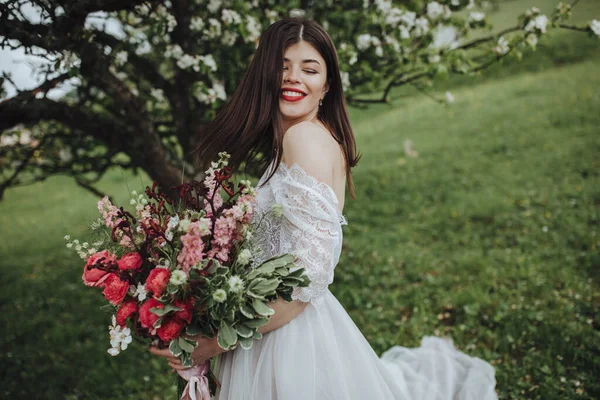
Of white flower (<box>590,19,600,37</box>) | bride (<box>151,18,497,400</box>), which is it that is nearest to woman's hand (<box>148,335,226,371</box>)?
bride (<box>151,18,497,400</box>)

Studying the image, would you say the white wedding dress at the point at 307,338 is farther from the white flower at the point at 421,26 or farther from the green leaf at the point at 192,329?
the white flower at the point at 421,26

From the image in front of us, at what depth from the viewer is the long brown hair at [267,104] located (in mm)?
2225

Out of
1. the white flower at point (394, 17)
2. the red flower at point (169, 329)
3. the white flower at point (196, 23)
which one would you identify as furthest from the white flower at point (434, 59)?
the red flower at point (169, 329)

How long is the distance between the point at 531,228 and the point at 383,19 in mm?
3555

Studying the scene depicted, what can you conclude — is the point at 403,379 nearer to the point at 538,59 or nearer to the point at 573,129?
the point at 573,129

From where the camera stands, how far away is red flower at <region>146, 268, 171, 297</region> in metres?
1.62

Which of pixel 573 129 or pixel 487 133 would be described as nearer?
pixel 573 129

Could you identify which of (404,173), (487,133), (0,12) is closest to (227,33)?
(0,12)

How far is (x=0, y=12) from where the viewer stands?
8.20 feet

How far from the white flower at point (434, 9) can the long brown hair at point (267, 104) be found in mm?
1841

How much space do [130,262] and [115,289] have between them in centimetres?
12

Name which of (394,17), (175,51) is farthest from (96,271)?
(394,17)

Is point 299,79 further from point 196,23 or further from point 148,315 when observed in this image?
point 196,23

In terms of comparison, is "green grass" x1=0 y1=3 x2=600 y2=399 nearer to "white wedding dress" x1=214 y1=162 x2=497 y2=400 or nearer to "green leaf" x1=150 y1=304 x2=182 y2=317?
"green leaf" x1=150 y1=304 x2=182 y2=317
